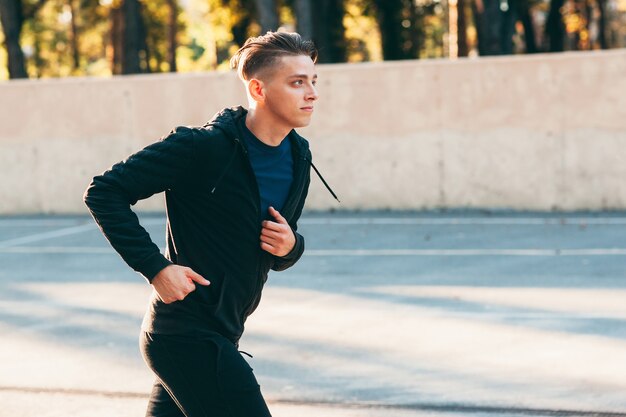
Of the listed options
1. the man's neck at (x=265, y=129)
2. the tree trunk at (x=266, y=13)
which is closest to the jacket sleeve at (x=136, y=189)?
the man's neck at (x=265, y=129)

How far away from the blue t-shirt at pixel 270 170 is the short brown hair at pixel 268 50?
0.60ft

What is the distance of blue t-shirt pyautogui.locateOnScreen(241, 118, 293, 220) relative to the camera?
149 inches

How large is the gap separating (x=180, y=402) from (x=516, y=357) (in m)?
4.12

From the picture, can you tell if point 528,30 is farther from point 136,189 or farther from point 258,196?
point 136,189

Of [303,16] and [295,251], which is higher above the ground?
[303,16]

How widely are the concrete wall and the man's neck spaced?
1281cm

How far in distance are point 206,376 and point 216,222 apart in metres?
0.47

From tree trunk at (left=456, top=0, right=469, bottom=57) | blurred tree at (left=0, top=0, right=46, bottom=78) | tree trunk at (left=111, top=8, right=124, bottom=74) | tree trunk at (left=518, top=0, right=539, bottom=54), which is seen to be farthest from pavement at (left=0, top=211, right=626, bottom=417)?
tree trunk at (left=111, top=8, right=124, bottom=74)

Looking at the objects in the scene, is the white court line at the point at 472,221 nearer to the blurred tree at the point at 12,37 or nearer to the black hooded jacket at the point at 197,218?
the black hooded jacket at the point at 197,218

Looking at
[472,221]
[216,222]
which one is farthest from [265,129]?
[472,221]

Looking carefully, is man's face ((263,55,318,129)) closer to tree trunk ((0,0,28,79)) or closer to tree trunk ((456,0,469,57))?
tree trunk ((0,0,28,79))

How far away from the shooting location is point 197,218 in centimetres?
371

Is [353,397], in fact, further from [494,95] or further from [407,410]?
[494,95]

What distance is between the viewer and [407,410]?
20.7ft
